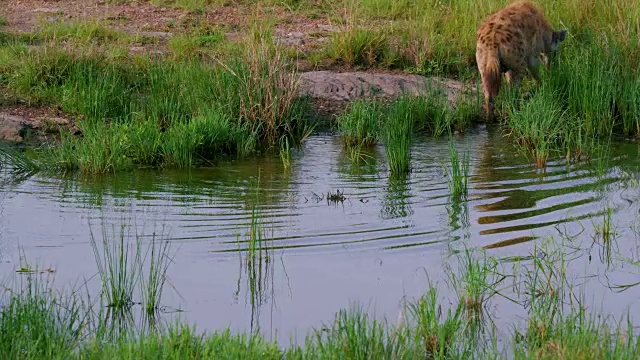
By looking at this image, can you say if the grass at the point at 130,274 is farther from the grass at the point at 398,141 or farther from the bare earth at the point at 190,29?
the bare earth at the point at 190,29

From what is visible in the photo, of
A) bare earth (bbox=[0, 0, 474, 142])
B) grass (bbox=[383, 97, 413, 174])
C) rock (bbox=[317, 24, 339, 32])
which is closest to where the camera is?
grass (bbox=[383, 97, 413, 174])

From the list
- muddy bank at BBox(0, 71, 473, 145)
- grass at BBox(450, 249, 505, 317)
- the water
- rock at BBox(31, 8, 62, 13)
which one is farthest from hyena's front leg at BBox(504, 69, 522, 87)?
rock at BBox(31, 8, 62, 13)

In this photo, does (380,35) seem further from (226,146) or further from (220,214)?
(220,214)

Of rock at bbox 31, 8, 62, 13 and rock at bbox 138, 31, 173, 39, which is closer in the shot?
rock at bbox 138, 31, 173, 39

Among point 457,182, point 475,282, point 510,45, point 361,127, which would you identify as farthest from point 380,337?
point 510,45

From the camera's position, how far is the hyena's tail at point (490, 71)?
34.0ft

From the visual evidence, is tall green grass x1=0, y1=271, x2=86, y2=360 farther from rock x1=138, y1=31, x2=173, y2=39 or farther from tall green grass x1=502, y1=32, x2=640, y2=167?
rock x1=138, y1=31, x2=173, y2=39

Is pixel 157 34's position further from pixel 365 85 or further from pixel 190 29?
pixel 365 85

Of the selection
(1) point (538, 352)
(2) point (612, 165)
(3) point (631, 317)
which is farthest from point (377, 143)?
(1) point (538, 352)

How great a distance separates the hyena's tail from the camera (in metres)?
10.4

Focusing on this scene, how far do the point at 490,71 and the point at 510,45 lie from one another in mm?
341

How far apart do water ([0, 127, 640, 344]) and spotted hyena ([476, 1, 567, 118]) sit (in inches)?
44.3

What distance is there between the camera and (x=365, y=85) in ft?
37.4

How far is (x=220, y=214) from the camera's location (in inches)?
293
